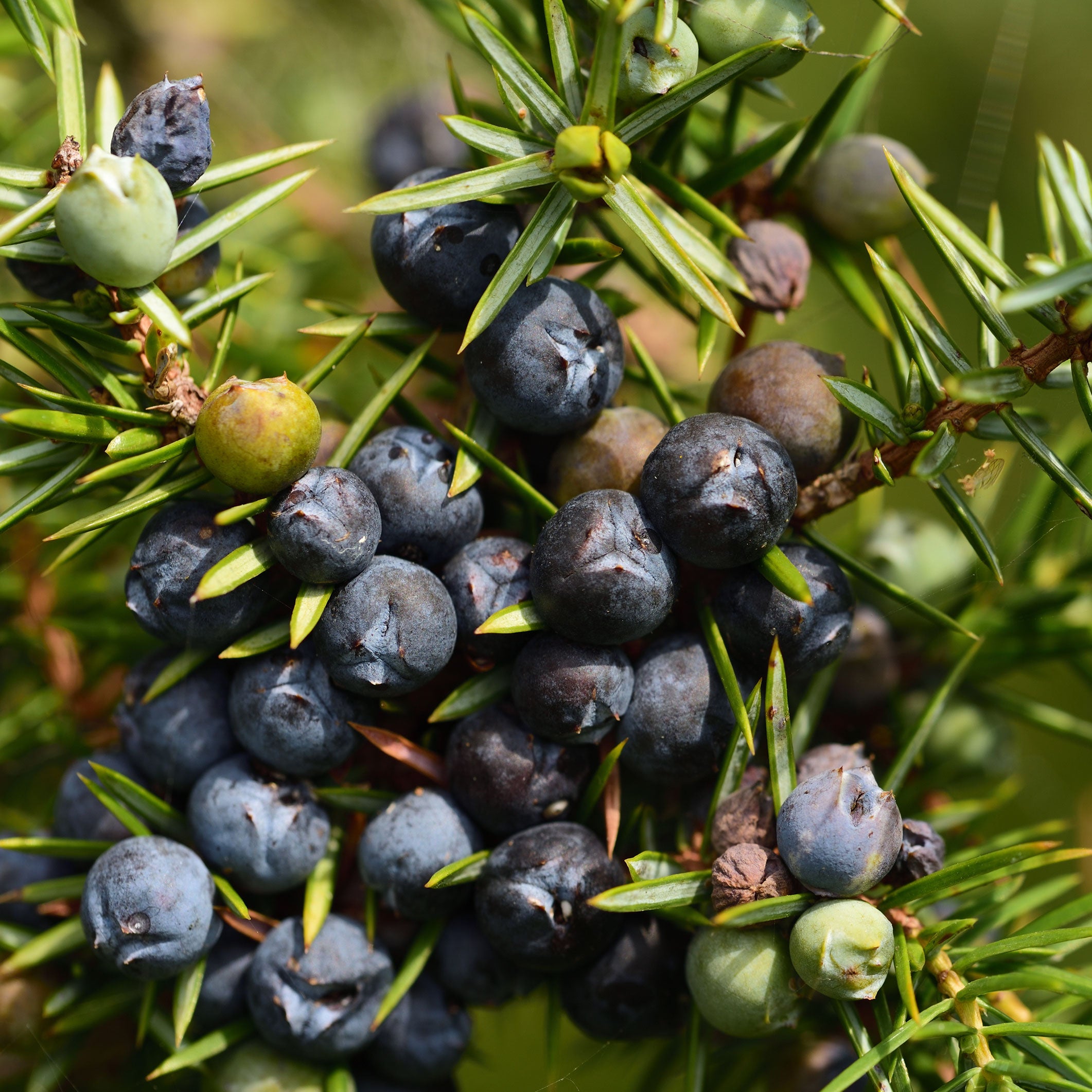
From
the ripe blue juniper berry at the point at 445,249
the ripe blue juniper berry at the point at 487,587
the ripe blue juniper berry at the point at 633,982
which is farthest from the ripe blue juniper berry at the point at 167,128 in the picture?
the ripe blue juniper berry at the point at 633,982

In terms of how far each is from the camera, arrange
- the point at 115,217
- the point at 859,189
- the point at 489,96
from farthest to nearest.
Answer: the point at 489,96
the point at 859,189
the point at 115,217

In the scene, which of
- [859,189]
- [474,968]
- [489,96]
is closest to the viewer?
[474,968]

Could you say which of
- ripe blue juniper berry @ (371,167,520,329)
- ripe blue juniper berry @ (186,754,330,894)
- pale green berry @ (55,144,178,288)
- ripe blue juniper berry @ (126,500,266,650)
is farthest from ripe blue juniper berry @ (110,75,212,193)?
ripe blue juniper berry @ (186,754,330,894)

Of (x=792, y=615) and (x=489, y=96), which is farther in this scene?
(x=489, y=96)

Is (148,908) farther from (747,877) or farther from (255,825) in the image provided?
(747,877)

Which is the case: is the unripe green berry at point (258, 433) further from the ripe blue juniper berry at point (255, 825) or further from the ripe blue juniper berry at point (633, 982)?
the ripe blue juniper berry at point (633, 982)

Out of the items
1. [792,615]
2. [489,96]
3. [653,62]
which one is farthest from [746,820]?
[489,96]

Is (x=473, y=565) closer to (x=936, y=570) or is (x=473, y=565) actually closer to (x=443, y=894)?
(x=443, y=894)
